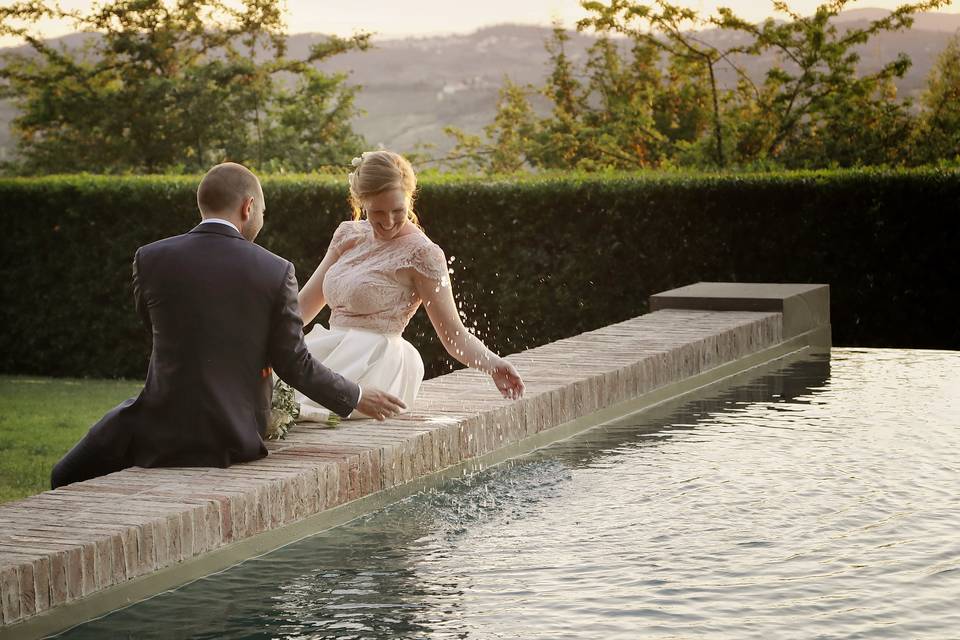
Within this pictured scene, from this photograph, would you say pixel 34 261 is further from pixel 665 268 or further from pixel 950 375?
pixel 950 375

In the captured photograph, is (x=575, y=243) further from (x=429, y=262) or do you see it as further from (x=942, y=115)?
(x=942, y=115)

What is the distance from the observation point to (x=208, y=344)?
5.13m

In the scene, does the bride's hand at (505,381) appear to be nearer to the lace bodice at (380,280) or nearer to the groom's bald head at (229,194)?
the lace bodice at (380,280)

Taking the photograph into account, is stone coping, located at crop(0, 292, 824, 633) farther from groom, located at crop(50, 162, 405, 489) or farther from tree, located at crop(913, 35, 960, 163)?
tree, located at crop(913, 35, 960, 163)

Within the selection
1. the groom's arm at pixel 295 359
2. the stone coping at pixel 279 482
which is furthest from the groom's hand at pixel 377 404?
the groom's arm at pixel 295 359

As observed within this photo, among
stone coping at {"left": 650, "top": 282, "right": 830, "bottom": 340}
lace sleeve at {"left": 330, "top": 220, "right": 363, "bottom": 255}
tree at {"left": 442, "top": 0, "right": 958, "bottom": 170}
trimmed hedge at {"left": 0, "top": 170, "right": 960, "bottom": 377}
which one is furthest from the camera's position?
tree at {"left": 442, "top": 0, "right": 958, "bottom": 170}

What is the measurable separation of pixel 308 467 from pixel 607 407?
9.25ft

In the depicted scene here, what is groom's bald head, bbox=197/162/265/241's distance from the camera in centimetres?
526

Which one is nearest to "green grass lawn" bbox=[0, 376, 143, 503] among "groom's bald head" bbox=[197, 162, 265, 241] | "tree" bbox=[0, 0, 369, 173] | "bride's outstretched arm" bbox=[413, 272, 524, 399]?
"bride's outstretched arm" bbox=[413, 272, 524, 399]

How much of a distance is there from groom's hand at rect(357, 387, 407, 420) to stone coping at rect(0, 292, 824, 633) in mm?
111

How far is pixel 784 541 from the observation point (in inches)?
197

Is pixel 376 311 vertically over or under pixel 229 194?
under

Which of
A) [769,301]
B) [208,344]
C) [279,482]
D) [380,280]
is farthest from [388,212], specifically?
[769,301]

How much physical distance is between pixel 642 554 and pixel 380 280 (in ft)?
7.45
